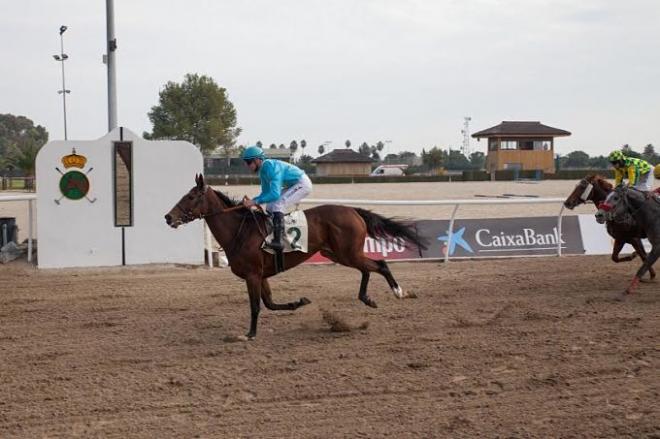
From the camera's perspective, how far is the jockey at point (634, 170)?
33.1ft

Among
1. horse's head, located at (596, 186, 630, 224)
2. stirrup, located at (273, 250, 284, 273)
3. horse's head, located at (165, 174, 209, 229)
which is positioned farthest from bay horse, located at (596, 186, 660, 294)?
horse's head, located at (165, 174, 209, 229)

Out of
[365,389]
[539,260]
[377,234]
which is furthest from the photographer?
[539,260]

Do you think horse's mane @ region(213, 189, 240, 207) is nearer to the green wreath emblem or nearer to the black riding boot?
the black riding boot

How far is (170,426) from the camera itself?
453 centimetres

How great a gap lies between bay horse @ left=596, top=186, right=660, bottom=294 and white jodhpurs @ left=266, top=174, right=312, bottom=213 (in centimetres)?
424

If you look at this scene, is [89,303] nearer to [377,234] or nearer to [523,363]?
[377,234]

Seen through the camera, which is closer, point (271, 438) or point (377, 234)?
point (271, 438)

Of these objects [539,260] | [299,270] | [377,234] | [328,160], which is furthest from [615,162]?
[328,160]

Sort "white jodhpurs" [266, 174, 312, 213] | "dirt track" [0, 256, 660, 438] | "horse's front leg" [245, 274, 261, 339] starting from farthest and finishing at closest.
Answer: "white jodhpurs" [266, 174, 312, 213] → "horse's front leg" [245, 274, 261, 339] → "dirt track" [0, 256, 660, 438]

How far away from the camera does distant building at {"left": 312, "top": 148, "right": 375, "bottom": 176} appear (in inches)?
2640

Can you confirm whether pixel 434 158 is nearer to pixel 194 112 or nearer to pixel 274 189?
pixel 194 112

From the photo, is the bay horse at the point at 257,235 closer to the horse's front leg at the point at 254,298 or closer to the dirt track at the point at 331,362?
the horse's front leg at the point at 254,298

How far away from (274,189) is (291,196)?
384 mm

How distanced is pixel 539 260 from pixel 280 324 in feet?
20.9
